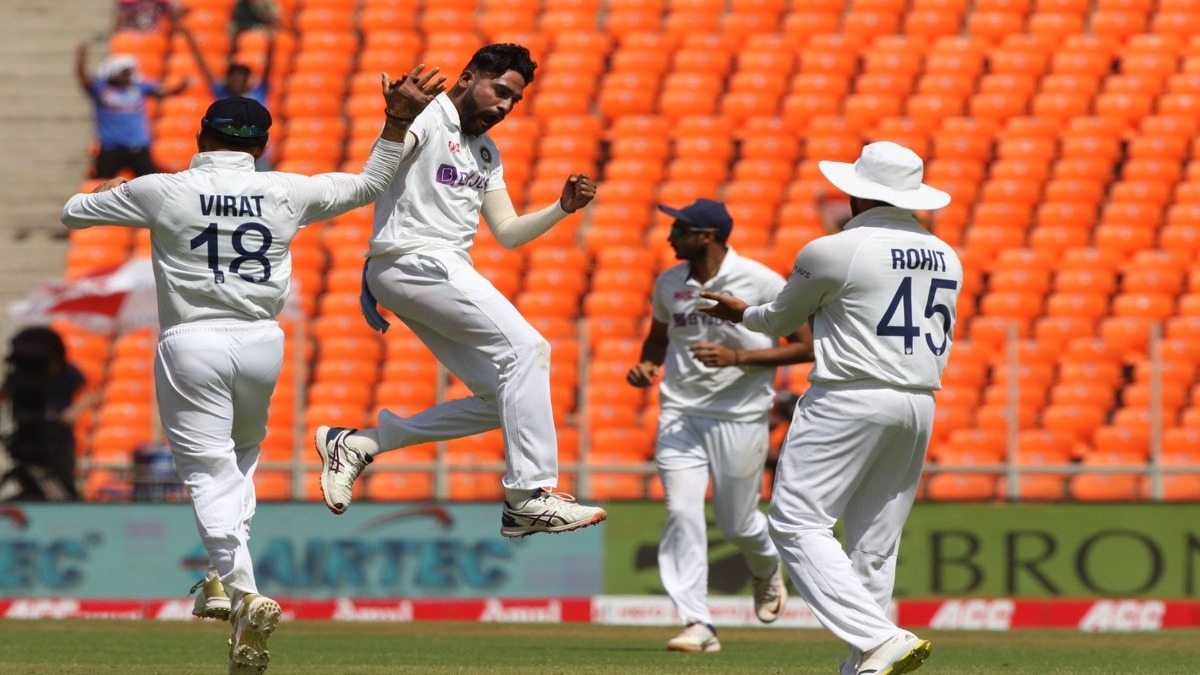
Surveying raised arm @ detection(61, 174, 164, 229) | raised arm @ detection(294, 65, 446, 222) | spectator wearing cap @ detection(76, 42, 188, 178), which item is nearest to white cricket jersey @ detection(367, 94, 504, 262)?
raised arm @ detection(294, 65, 446, 222)

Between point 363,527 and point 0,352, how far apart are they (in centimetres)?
348

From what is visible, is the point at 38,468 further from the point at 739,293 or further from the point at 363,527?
the point at 739,293

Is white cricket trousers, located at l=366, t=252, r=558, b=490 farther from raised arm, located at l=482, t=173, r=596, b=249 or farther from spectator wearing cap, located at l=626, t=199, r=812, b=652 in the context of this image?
spectator wearing cap, located at l=626, t=199, r=812, b=652

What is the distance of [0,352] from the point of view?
1694cm

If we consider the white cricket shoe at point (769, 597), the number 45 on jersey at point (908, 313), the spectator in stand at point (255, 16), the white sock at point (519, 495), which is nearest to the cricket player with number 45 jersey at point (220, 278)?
the white sock at point (519, 495)

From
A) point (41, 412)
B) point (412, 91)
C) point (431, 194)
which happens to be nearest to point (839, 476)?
point (431, 194)

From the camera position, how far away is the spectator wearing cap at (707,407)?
1227cm

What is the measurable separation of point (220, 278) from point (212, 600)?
4.91 feet

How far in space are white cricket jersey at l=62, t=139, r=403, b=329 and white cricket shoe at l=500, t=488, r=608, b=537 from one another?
5.02ft

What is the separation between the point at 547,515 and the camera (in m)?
9.30

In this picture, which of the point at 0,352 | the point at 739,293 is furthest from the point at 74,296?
the point at 739,293

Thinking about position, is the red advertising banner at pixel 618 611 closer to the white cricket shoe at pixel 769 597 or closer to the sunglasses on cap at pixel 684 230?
the white cricket shoe at pixel 769 597


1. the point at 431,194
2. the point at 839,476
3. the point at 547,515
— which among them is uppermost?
the point at 431,194

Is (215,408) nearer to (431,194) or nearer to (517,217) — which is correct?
(431,194)
